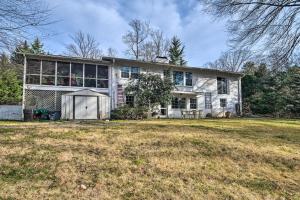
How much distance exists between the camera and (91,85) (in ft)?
67.8

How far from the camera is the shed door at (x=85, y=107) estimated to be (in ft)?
62.8

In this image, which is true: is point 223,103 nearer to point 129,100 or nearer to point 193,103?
point 193,103

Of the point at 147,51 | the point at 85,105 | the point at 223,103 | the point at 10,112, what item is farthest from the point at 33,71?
the point at 147,51

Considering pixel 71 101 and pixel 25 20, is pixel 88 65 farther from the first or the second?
pixel 25 20

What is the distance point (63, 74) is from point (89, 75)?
77.0 inches

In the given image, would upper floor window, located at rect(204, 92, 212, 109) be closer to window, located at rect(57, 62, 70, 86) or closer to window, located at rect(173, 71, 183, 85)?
window, located at rect(173, 71, 183, 85)

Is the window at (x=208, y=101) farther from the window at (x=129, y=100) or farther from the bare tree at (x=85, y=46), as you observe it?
the bare tree at (x=85, y=46)

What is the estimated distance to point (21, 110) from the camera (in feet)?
62.0

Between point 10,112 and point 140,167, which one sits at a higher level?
point 10,112

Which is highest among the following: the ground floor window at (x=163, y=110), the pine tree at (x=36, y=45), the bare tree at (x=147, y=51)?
the bare tree at (x=147, y=51)

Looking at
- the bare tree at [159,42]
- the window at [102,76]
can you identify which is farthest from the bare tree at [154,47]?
the window at [102,76]

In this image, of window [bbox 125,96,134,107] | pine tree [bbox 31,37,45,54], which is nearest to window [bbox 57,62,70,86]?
window [bbox 125,96,134,107]

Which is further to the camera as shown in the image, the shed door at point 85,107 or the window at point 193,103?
the window at point 193,103

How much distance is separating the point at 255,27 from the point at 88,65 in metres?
13.2
